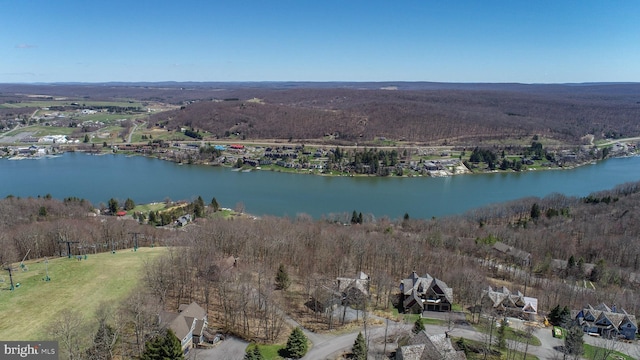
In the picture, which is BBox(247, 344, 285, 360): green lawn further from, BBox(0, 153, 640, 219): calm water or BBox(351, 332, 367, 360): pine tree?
BBox(0, 153, 640, 219): calm water

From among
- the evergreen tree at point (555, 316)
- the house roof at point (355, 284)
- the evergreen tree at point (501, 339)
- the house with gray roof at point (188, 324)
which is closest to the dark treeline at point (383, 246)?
the house roof at point (355, 284)

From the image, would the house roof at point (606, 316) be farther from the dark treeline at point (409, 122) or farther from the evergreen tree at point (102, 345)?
the dark treeline at point (409, 122)

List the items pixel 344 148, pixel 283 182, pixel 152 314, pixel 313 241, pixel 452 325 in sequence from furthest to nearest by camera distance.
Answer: pixel 344 148
pixel 283 182
pixel 313 241
pixel 452 325
pixel 152 314

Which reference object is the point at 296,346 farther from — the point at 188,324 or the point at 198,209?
the point at 198,209

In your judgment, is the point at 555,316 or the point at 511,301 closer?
the point at 555,316

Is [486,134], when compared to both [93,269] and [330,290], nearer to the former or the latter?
[330,290]

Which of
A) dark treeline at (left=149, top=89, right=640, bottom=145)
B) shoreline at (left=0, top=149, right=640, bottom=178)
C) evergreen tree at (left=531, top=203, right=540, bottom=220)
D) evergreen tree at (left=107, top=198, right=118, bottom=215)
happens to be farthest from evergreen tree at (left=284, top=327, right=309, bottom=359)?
dark treeline at (left=149, top=89, right=640, bottom=145)

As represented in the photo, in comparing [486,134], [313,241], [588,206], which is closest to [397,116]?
[486,134]

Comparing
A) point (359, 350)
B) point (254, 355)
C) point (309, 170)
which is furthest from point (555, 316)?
point (309, 170)
